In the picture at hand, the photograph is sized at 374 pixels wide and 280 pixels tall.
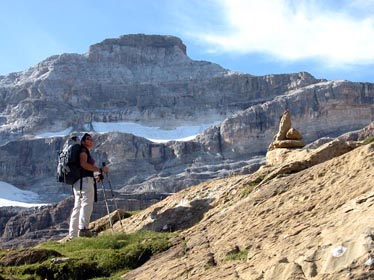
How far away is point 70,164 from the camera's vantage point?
13.3m

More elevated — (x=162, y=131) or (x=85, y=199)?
(x=85, y=199)

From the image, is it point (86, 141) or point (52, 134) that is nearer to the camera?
point (86, 141)

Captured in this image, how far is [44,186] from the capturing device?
523 feet

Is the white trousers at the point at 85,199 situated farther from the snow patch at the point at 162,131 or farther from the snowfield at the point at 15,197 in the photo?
the snow patch at the point at 162,131

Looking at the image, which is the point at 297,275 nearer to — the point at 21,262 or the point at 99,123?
the point at 21,262

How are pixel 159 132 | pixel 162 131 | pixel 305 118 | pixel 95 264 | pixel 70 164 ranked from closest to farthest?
pixel 95 264 < pixel 70 164 < pixel 305 118 < pixel 159 132 < pixel 162 131

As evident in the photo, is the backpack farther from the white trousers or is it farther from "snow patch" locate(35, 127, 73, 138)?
"snow patch" locate(35, 127, 73, 138)

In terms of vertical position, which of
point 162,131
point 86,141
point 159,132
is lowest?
point 159,132

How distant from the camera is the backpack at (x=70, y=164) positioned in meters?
13.3

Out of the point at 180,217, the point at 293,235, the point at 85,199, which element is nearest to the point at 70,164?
the point at 85,199

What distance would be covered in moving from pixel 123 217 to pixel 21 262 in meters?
7.52

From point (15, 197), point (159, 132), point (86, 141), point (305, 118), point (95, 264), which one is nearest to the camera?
point (95, 264)

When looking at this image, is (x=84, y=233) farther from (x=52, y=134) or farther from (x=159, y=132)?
(x=159, y=132)

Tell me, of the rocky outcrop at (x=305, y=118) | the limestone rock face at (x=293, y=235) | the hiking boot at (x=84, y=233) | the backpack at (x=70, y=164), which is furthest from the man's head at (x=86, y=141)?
the rocky outcrop at (x=305, y=118)
